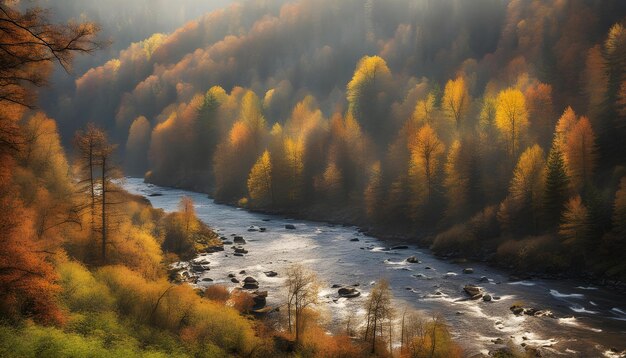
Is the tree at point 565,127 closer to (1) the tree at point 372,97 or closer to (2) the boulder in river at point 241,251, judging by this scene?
(1) the tree at point 372,97

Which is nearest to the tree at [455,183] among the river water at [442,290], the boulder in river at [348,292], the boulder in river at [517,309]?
the river water at [442,290]

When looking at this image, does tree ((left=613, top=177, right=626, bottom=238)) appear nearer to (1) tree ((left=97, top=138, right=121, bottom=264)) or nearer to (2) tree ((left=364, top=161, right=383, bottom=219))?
(2) tree ((left=364, top=161, right=383, bottom=219))

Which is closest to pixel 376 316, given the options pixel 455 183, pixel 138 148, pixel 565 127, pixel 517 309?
Result: pixel 517 309

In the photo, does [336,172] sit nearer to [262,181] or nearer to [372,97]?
[262,181]

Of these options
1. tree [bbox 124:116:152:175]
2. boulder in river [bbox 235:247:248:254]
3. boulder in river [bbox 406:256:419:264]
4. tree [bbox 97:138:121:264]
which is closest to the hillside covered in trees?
tree [bbox 124:116:152:175]

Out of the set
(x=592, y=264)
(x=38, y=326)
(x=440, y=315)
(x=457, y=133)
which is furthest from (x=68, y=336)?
(x=457, y=133)

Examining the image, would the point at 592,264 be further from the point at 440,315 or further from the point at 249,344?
the point at 249,344
